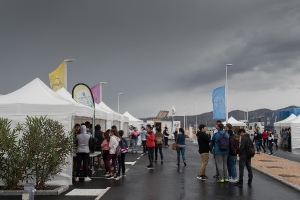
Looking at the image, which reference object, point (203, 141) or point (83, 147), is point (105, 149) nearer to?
point (83, 147)

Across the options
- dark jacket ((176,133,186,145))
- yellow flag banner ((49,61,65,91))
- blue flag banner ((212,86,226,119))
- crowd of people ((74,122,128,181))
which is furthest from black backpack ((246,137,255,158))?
blue flag banner ((212,86,226,119))

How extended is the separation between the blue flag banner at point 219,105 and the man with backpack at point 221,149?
14433 millimetres

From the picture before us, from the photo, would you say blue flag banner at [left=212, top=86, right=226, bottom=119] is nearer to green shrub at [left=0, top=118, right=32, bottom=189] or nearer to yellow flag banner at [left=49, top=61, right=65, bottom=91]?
yellow flag banner at [left=49, top=61, right=65, bottom=91]

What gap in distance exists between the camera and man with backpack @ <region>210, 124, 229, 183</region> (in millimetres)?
12312

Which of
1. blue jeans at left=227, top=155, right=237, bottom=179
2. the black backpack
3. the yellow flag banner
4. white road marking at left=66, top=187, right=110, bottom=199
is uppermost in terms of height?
the yellow flag banner

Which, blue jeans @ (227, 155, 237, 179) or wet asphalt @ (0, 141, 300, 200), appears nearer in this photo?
wet asphalt @ (0, 141, 300, 200)

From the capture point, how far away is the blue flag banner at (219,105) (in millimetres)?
26938

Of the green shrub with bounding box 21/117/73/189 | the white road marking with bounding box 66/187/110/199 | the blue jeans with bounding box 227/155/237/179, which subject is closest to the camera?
the white road marking with bounding box 66/187/110/199

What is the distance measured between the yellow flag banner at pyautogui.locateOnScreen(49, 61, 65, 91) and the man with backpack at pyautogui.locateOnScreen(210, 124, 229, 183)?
1025 centimetres

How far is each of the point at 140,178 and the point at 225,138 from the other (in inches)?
134

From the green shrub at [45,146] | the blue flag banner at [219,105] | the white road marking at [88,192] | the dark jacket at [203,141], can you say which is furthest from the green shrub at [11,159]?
the blue flag banner at [219,105]

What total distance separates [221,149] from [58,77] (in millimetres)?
10928

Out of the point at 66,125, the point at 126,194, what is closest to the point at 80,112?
the point at 66,125

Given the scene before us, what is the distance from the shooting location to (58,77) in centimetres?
2023
